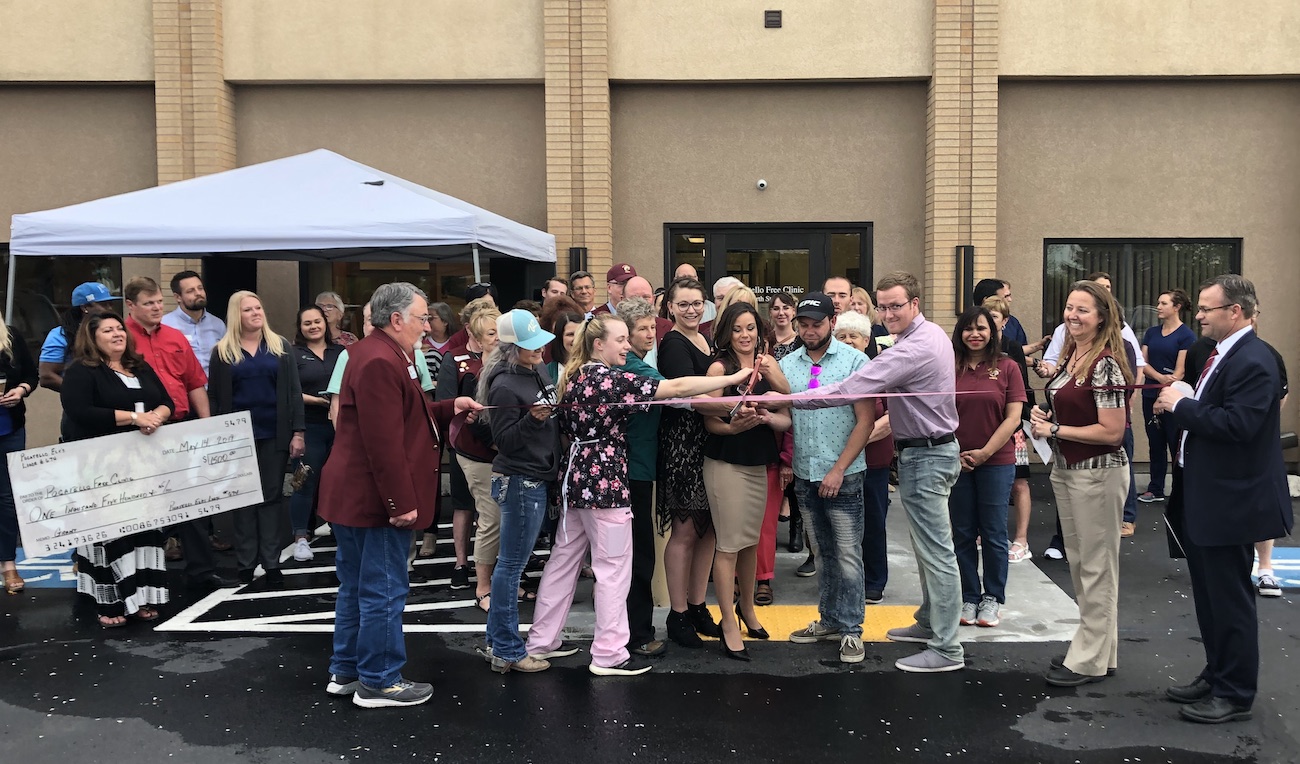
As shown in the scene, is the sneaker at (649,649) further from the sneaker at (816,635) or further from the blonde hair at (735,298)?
the blonde hair at (735,298)

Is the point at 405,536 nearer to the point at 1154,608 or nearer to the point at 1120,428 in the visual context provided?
the point at 1120,428

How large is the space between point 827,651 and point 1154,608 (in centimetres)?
229

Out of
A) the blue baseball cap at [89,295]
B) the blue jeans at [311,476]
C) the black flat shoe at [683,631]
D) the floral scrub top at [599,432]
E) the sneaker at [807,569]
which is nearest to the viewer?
the floral scrub top at [599,432]

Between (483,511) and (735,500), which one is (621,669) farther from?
(483,511)

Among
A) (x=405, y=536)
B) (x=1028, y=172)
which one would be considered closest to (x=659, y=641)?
(x=405, y=536)

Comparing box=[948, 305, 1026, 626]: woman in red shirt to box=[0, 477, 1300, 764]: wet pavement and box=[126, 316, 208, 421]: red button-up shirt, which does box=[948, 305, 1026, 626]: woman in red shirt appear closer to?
box=[0, 477, 1300, 764]: wet pavement

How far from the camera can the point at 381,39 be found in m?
11.4

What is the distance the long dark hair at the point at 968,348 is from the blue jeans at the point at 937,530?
3.42 ft

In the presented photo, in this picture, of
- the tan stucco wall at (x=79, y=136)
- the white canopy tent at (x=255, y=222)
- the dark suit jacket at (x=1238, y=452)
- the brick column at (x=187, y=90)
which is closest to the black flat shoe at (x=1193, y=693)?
the dark suit jacket at (x=1238, y=452)

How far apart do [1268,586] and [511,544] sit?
492cm

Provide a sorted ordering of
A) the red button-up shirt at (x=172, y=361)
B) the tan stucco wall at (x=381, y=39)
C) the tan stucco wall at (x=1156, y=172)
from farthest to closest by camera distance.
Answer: the tan stucco wall at (x=1156, y=172)
the tan stucco wall at (x=381, y=39)
the red button-up shirt at (x=172, y=361)

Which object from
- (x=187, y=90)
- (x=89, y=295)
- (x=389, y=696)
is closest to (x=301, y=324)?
(x=89, y=295)

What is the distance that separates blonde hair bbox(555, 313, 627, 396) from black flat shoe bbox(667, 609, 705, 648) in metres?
1.49

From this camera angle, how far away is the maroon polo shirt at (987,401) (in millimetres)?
6031
